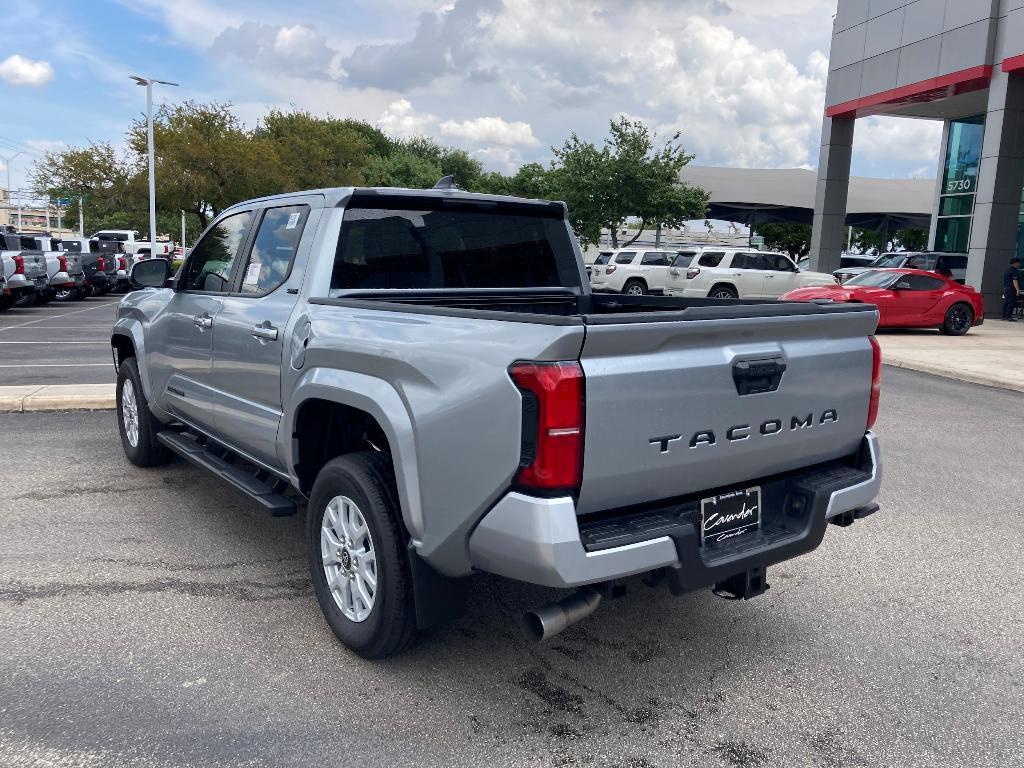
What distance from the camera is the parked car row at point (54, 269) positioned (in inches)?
763

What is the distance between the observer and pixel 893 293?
17828 mm

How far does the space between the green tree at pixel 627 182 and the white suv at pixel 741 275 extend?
48.7ft

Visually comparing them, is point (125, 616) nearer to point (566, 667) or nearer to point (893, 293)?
point (566, 667)

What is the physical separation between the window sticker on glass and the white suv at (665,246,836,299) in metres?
19.7

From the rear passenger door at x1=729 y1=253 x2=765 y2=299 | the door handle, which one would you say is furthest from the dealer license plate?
the rear passenger door at x1=729 y1=253 x2=765 y2=299

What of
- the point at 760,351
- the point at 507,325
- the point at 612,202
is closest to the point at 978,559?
the point at 760,351

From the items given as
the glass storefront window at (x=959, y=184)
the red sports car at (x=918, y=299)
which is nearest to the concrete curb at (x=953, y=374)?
the red sports car at (x=918, y=299)

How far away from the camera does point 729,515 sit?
322 cm

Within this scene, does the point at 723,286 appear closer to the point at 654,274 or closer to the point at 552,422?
the point at 654,274

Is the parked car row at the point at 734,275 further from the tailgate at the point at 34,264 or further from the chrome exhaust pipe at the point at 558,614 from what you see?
the chrome exhaust pipe at the point at 558,614

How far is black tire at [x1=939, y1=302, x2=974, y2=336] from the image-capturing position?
59.5 ft

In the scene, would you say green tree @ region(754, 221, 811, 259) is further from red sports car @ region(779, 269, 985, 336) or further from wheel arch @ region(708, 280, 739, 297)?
red sports car @ region(779, 269, 985, 336)

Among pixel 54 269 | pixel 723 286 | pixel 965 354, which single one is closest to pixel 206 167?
pixel 54 269

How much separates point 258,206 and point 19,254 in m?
17.9
